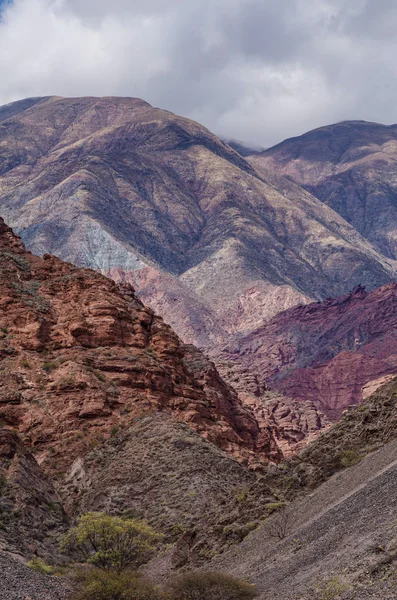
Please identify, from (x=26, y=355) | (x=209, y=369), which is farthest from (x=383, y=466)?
(x=209, y=369)

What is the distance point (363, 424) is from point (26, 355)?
2833cm

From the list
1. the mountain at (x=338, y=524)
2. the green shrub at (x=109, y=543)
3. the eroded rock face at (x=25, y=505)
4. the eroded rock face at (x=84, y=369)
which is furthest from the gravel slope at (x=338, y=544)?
the eroded rock face at (x=84, y=369)

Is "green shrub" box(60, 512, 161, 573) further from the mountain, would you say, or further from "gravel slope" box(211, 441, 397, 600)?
"gravel slope" box(211, 441, 397, 600)

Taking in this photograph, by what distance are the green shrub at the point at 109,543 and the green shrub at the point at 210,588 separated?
436 inches

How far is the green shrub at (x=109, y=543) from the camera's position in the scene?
4169 centimetres

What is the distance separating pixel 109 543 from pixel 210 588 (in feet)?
46.8

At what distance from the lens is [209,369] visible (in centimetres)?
8212

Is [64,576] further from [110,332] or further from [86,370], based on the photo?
[110,332]

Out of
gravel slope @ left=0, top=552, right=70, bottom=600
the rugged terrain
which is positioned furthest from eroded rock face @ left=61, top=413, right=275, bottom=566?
gravel slope @ left=0, top=552, right=70, bottom=600

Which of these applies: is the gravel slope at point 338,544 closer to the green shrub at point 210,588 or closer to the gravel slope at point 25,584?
the green shrub at point 210,588

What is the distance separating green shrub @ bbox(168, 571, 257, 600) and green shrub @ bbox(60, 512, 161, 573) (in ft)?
36.3

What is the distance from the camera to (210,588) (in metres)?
29.2

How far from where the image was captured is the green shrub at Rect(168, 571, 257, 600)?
27703 millimetres

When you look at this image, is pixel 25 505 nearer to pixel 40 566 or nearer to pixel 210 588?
pixel 40 566
